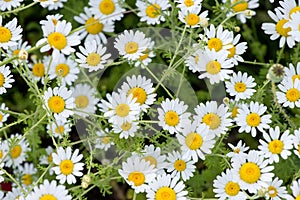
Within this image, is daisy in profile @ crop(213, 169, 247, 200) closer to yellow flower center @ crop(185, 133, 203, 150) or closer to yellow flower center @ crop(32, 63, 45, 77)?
yellow flower center @ crop(185, 133, 203, 150)

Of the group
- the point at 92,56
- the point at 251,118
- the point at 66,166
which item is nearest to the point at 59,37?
the point at 92,56

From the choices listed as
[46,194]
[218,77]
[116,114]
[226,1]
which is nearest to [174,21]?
[226,1]

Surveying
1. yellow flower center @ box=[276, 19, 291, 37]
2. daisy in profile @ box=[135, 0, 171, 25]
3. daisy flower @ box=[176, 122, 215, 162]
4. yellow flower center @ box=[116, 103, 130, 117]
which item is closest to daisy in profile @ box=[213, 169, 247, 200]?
daisy flower @ box=[176, 122, 215, 162]

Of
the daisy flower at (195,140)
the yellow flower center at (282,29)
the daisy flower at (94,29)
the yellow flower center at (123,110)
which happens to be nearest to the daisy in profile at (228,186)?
the daisy flower at (195,140)

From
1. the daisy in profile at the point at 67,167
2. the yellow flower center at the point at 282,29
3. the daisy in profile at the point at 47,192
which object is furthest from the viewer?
the yellow flower center at the point at 282,29

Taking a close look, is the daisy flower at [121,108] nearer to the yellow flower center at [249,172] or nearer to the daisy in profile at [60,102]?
the daisy in profile at [60,102]

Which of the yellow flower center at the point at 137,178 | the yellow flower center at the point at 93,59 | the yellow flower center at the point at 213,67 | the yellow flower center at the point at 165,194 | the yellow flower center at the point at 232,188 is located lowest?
the yellow flower center at the point at 232,188

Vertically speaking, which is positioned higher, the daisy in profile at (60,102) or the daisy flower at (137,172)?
the daisy in profile at (60,102)
